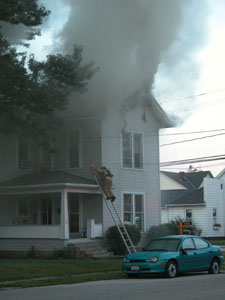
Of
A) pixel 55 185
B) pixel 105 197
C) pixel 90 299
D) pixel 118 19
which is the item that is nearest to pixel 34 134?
pixel 55 185

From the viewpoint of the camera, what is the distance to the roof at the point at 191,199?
42.8m

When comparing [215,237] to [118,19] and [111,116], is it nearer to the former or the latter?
[111,116]

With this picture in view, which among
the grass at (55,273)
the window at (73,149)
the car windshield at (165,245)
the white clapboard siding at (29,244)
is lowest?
the grass at (55,273)

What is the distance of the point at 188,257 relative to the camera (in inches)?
649

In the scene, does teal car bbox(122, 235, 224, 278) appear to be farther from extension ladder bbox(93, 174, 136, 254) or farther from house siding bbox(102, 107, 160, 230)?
house siding bbox(102, 107, 160, 230)

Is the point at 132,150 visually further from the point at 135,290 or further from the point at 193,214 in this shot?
the point at 193,214

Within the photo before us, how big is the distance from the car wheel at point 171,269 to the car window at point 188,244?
844 mm

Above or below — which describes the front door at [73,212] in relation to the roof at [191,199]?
below

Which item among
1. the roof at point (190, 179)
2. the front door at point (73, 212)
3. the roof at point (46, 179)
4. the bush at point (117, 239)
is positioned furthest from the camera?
the roof at point (190, 179)

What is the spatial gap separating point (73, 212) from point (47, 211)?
52.3 inches

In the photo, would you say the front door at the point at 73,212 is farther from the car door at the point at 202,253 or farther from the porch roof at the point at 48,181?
the car door at the point at 202,253

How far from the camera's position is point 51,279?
51.6ft

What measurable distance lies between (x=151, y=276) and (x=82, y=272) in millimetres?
2396

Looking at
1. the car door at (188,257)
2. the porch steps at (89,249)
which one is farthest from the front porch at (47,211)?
the car door at (188,257)
